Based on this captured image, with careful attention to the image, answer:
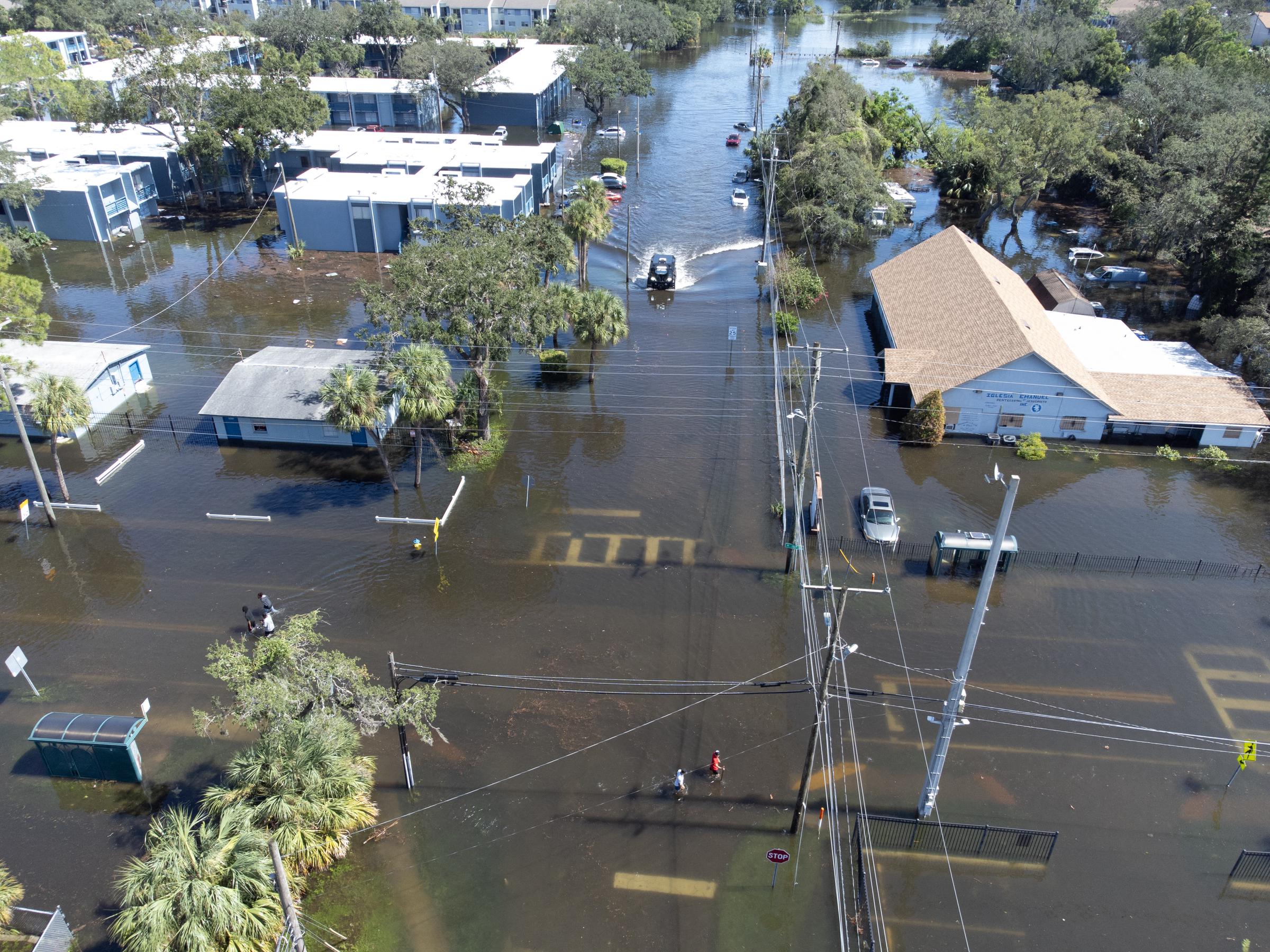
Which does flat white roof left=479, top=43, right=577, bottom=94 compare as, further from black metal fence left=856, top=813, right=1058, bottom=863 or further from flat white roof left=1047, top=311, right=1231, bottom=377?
black metal fence left=856, top=813, right=1058, bottom=863

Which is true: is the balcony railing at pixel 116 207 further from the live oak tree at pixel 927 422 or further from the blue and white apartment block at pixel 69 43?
the blue and white apartment block at pixel 69 43

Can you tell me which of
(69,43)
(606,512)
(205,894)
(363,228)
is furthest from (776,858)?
(69,43)

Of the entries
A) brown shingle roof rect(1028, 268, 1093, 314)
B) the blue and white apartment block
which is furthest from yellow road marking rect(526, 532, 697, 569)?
the blue and white apartment block

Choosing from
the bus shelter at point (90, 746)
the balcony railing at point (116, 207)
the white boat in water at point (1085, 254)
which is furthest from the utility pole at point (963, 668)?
the balcony railing at point (116, 207)

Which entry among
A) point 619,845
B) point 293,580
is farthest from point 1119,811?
point 293,580

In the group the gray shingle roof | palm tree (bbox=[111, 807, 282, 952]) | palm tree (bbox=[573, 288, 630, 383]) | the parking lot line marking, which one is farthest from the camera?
palm tree (bbox=[573, 288, 630, 383])

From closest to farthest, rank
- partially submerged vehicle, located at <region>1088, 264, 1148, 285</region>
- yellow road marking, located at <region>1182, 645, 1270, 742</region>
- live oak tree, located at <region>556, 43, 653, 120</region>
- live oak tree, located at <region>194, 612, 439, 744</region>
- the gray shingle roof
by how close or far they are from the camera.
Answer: live oak tree, located at <region>194, 612, 439, 744</region>
yellow road marking, located at <region>1182, 645, 1270, 742</region>
the gray shingle roof
partially submerged vehicle, located at <region>1088, 264, 1148, 285</region>
live oak tree, located at <region>556, 43, 653, 120</region>
